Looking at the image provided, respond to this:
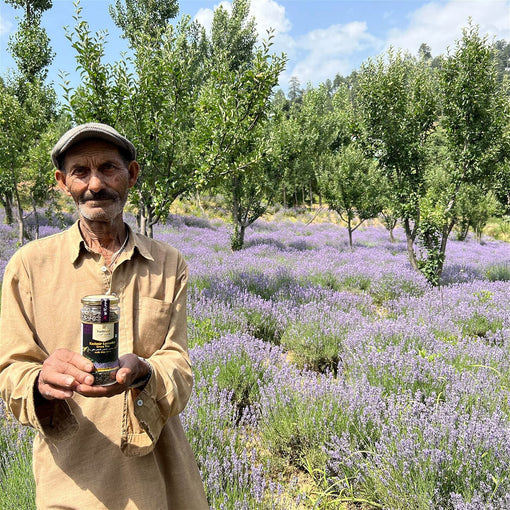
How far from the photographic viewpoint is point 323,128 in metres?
33.7

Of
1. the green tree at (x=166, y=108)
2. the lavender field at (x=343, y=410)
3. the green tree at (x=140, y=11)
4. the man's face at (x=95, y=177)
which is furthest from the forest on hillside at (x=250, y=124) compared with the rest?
the green tree at (x=140, y=11)

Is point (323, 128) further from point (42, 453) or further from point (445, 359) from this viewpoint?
point (42, 453)

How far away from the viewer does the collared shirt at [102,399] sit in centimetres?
120

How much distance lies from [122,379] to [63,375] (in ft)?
0.59

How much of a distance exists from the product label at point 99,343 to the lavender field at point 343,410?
181cm

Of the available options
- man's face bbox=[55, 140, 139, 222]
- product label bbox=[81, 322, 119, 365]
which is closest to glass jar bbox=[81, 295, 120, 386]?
product label bbox=[81, 322, 119, 365]

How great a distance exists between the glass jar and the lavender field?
1.79 m

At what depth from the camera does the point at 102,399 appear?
4.35 ft

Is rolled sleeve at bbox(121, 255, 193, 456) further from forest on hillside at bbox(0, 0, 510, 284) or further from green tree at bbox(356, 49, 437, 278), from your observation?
green tree at bbox(356, 49, 437, 278)

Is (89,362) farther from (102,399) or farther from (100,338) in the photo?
(102,399)

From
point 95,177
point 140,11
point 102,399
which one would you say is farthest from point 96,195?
point 140,11

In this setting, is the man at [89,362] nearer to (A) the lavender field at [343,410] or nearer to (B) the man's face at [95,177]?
(B) the man's face at [95,177]

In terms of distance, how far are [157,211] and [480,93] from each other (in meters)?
8.66

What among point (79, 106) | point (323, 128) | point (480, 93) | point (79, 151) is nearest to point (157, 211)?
point (79, 106)
